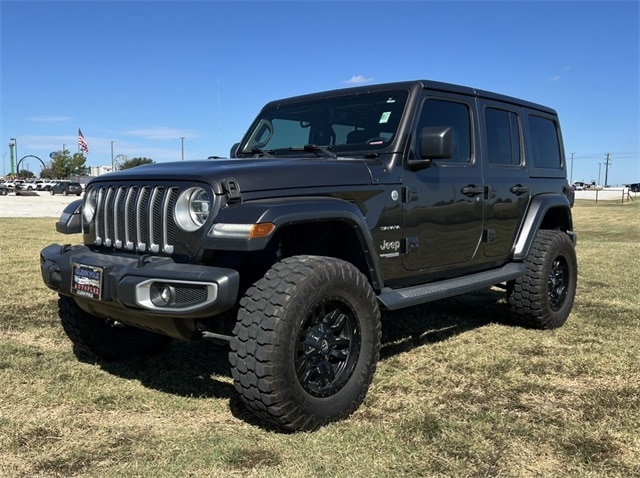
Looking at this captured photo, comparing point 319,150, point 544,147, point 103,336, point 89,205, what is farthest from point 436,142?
point 103,336

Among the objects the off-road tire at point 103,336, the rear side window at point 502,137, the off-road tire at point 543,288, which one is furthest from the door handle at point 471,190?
the off-road tire at point 103,336

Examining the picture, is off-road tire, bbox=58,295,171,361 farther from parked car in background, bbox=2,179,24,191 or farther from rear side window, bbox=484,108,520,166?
parked car in background, bbox=2,179,24,191

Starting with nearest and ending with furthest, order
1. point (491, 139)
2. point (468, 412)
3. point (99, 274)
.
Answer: point (99, 274) < point (468, 412) < point (491, 139)

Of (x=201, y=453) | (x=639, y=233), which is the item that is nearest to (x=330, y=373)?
(x=201, y=453)

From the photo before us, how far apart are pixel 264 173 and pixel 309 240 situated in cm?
61

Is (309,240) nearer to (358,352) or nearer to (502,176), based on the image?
(358,352)

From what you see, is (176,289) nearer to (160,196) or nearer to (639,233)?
(160,196)

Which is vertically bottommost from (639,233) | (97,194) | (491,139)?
(639,233)

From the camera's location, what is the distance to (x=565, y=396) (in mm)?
3725

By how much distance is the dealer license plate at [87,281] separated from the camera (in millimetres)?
3205

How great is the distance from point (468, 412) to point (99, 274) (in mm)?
2192

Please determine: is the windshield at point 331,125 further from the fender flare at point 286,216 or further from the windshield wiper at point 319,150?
the fender flare at point 286,216

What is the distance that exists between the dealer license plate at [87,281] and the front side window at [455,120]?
241cm

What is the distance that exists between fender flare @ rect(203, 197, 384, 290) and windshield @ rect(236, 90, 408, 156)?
780 mm
